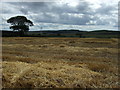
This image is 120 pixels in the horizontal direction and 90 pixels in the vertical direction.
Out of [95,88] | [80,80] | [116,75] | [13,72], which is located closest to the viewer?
[95,88]

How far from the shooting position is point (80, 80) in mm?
6852

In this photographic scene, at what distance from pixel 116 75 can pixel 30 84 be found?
4290 millimetres

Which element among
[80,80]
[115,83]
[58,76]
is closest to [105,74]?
[115,83]

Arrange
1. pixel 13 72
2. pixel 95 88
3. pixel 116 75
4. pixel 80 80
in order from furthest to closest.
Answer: pixel 116 75 → pixel 13 72 → pixel 80 80 → pixel 95 88

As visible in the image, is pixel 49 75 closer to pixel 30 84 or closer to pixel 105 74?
pixel 30 84

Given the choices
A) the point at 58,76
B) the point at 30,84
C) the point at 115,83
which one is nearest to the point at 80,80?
the point at 58,76

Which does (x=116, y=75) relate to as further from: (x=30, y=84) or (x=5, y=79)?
(x=5, y=79)

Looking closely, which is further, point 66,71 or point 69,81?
point 66,71

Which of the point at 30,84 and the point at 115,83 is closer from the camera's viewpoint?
the point at 30,84

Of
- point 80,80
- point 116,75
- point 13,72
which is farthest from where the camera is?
point 116,75

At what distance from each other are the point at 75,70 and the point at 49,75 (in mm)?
1592

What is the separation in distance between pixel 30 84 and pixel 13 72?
1.65 m

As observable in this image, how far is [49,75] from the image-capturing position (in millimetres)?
7250

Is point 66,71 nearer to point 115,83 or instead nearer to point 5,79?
point 115,83
